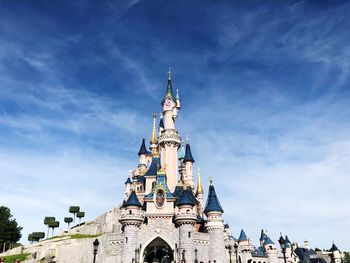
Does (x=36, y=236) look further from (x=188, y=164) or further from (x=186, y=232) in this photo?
(x=186, y=232)

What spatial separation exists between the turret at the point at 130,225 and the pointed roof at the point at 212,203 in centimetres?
1065

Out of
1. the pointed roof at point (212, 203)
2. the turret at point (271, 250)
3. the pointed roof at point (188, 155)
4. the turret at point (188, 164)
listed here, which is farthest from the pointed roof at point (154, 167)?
the turret at point (271, 250)

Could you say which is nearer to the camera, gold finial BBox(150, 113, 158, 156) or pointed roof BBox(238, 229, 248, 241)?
pointed roof BBox(238, 229, 248, 241)

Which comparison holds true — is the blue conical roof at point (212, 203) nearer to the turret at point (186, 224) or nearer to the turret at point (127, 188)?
the turret at point (186, 224)

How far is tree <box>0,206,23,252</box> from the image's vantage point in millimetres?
74812

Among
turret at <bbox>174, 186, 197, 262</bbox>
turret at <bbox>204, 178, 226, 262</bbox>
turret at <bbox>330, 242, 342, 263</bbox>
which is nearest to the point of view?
turret at <bbox>174, 186, 197, 262</bbox>

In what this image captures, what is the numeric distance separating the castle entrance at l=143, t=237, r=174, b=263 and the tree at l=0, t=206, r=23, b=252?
3818 cm

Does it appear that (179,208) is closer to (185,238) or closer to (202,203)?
(185,238)

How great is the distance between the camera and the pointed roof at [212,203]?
53.8m

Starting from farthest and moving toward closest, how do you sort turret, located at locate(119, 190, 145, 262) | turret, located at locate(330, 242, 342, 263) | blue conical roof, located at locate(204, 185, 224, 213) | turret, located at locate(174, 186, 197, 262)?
turret, located at locate(330, 242, 342, 263) < blue conical roof, located at locate(204, 185, 224, 213) < turret, located at locate(119, 190, 145, 262) < turret, located at locate(174, 186, 197, 262)

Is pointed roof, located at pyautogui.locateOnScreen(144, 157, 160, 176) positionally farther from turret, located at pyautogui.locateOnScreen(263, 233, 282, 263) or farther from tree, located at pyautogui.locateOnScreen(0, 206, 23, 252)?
tree, located at pyautogui.locateOnScreen(0, 206, 23, 252)

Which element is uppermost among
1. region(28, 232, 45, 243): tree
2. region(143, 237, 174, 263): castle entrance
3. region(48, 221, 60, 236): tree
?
region(48, 221, 60, 236): tree

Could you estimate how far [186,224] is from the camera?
49344 mm

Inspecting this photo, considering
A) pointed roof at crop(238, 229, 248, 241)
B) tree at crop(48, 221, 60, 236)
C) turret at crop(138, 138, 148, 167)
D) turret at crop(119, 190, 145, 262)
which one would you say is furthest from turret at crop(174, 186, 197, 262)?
tree at crop(48, 221, 60, 236)
